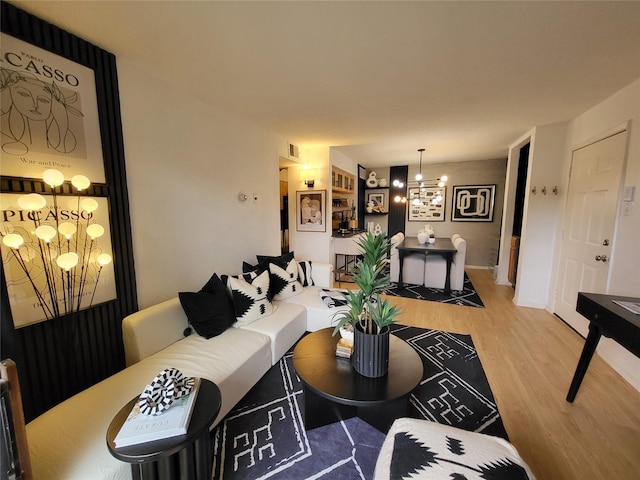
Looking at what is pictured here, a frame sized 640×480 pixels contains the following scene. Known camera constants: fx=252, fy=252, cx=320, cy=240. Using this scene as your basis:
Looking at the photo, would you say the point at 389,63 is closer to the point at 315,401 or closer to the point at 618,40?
the point at 618,40

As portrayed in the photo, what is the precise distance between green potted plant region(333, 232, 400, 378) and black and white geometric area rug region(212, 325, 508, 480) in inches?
18.3

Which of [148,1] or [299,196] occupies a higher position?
[148,1]

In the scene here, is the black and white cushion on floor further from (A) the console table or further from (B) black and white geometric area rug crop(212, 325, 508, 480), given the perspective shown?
(A) the console table

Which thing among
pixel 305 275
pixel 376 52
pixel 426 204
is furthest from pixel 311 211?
pixel 426 204

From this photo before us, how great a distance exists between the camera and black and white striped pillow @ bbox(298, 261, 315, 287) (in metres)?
3.19

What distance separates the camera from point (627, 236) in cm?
219

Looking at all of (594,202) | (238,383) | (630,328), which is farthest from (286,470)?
(594,202)

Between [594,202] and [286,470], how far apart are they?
3777 millimetres

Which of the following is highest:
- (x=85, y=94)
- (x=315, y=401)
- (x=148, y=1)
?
(x=148, y=1)

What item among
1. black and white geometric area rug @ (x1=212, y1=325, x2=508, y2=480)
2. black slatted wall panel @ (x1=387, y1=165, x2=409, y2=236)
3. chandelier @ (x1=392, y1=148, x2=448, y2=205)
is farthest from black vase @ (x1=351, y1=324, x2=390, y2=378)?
black slatted wall panel @ (x1=387, y1=165, x2=409, y2=236)

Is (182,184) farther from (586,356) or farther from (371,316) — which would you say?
(586,356)

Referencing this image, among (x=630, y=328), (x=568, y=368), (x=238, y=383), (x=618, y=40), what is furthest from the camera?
(x=568, y=368)

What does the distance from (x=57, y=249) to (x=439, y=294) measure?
444cm

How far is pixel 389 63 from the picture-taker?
1.82m
